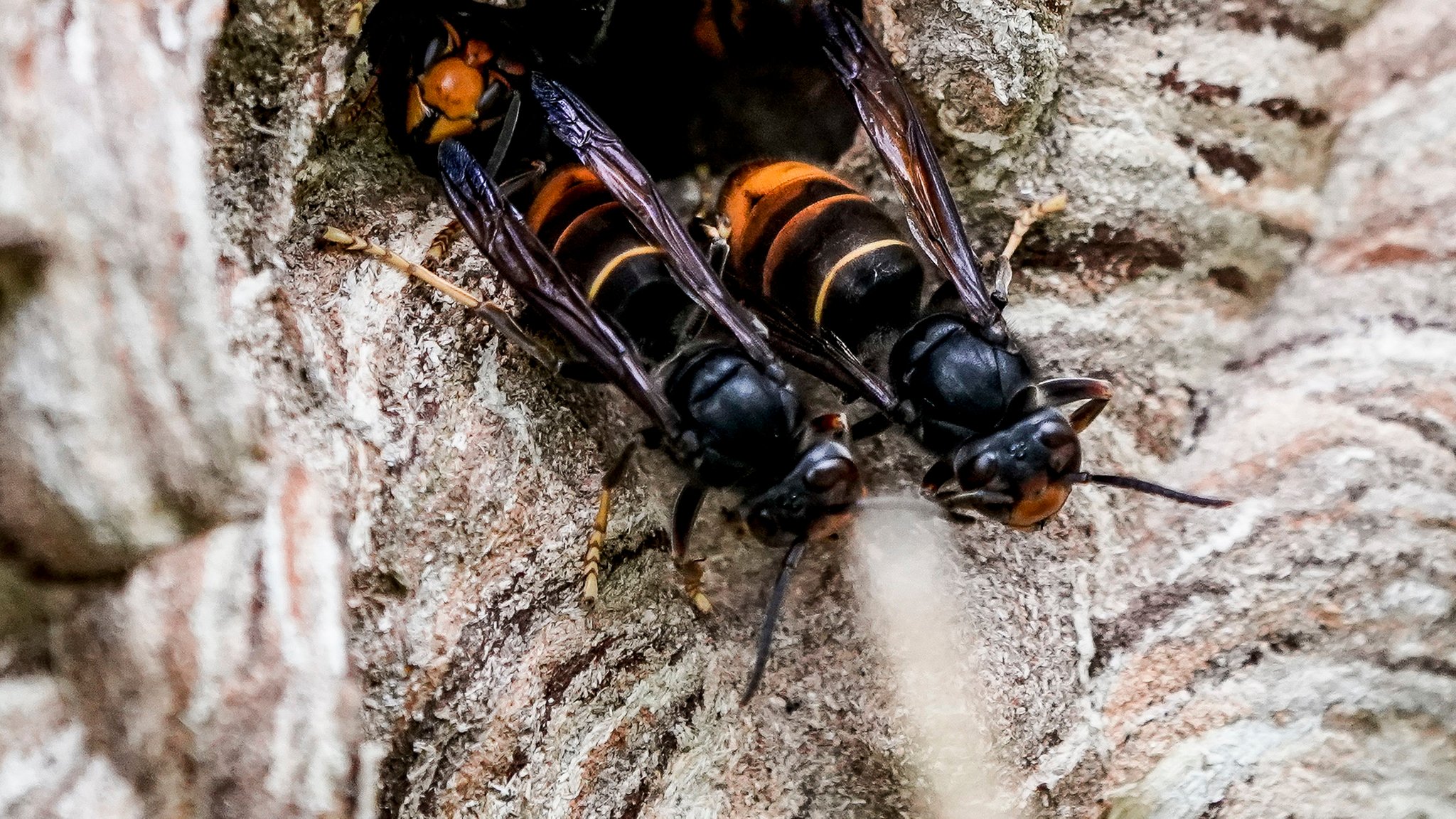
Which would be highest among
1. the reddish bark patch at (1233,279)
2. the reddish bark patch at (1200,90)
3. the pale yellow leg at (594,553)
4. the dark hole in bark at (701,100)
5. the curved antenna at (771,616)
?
the dark hole in bark at (701,100)

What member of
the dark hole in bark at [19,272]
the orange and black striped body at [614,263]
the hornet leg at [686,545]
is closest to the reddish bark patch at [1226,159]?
the orange and black striped body at [614,263]

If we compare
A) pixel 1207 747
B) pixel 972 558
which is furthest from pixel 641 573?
pixel 1207 747

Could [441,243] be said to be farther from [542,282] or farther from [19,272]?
[19,272]

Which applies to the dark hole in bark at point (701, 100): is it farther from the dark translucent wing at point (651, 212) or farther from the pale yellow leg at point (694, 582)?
the pale yellow leg at point (694, 582)

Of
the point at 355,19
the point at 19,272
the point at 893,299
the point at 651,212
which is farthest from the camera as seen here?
the point at 893,299

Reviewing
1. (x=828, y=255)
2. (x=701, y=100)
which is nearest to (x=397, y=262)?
(x=828, y=255)

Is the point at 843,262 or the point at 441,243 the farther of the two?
the point at 843,262

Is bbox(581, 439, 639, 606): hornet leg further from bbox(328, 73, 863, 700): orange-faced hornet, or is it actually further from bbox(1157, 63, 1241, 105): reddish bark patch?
bbox(1157, 63, 1241, 105): reddish bark patch
